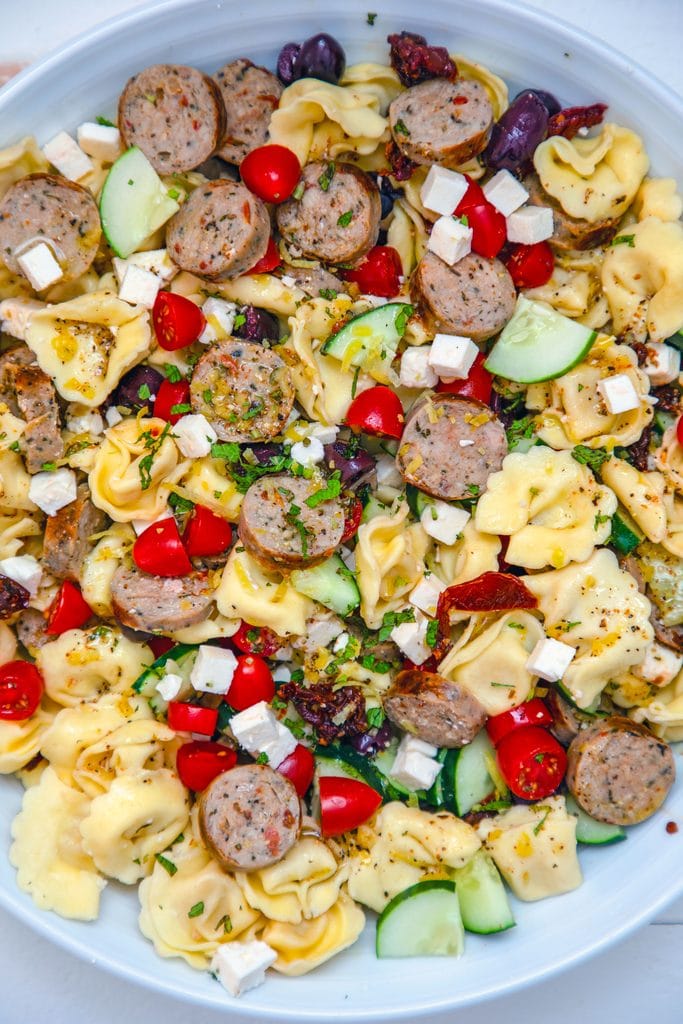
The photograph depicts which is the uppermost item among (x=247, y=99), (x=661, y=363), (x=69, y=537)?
(x=247, y=99)

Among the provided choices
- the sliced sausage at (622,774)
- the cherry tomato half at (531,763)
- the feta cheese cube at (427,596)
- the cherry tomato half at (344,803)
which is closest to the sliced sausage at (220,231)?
the feta cheese cube at (427,596)

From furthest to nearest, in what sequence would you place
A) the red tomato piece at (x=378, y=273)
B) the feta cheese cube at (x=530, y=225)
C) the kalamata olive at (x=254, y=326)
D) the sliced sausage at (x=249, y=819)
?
the red tomato piece at (x=378, y=273), the kalamata olive at (x=254, y=326), the feta cheese cube at (x=530, y=225), the sliced sausage at (x=249, y=819)

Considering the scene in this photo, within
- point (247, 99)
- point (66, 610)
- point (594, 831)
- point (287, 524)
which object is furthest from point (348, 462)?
point (594, 831)

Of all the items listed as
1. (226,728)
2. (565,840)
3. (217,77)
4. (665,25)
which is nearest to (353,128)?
(217,77)

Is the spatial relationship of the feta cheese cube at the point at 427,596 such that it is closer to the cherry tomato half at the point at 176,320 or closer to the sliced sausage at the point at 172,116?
the cherry tomato half at the point at 176,320

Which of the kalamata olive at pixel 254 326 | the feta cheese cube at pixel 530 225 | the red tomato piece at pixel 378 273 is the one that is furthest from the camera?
the red tomato piece at pixel 378 273

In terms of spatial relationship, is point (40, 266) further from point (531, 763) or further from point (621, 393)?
point (531, 763)
